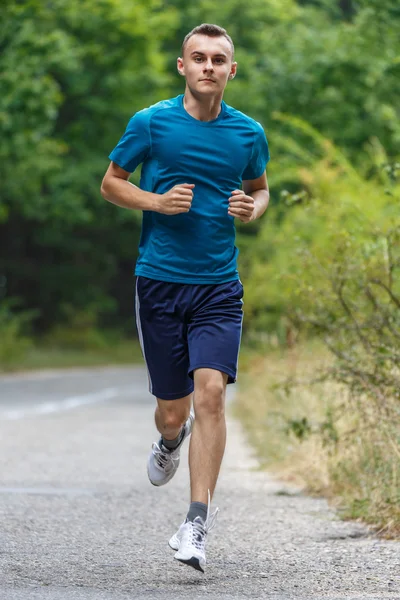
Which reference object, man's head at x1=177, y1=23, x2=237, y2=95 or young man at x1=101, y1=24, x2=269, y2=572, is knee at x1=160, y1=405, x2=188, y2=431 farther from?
man's head at x1=177, y1=23, x2=237, y2=95

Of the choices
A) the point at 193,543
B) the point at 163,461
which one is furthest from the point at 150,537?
the point at 193,543

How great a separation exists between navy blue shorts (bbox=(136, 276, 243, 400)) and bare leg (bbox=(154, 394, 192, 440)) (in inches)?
4.9

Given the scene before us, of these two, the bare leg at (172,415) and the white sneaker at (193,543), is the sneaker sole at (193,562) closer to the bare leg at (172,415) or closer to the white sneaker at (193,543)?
the white sneaker at (193,543)

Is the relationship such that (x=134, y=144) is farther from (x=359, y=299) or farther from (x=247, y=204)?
(x=359, y=299)

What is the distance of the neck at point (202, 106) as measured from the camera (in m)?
5.80

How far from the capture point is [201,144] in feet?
18.9

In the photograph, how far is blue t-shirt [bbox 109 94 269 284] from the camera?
5762mm

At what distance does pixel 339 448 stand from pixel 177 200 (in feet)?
11.0

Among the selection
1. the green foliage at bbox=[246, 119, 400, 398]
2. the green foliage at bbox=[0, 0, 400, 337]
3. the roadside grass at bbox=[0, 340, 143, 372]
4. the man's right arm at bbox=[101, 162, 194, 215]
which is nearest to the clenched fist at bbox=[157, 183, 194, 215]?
the man's right arm at bbox=[101, 162, 194, 215]

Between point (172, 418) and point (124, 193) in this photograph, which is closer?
point (124, 193)

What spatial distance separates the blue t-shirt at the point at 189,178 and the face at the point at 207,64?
0.46 feet

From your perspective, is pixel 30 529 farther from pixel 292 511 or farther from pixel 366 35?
pixel 366 35

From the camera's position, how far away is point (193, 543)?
5379 mm

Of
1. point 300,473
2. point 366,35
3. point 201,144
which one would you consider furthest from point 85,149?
point 201,144
